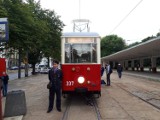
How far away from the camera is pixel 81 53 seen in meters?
13.2

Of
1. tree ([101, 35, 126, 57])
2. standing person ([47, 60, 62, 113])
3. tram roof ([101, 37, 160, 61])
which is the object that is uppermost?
tree ([101, 35, 126, 57])

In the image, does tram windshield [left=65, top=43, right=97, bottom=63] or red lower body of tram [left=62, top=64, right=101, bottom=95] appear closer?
red lower body of tram [left=62, top=64, right=101, bottom=95]

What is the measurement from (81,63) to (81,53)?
47cm

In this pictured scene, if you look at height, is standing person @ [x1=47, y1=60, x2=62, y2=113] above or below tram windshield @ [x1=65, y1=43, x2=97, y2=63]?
below

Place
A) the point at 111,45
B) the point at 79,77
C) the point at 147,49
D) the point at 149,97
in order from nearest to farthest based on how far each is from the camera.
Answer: the point at 79,77
the point at 149,97
the point at 147,49
the point at 111,45

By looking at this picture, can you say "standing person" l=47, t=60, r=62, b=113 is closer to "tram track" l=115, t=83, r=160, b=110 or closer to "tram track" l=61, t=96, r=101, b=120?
"tram track" l=61, t=96, r=101, b=120

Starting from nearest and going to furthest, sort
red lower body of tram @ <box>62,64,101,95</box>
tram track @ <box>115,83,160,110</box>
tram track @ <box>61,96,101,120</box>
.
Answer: tram track @ <box>61,96,101,120</box>
red lower body of tram @ <box>62,64,101,95</box>
tram track @ <box>115,83,160,110</box>

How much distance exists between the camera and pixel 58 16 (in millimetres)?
56625

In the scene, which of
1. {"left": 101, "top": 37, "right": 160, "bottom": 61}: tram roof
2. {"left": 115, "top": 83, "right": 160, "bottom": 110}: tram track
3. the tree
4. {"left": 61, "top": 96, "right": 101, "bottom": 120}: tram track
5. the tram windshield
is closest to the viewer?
{"left": 61, "top": 96, "right": 101, "bottom": 120}: tram track

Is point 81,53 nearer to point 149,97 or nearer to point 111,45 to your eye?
point 149,97

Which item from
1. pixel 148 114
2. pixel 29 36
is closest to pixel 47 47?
pixel 29 36

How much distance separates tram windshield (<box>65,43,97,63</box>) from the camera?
1315 centimetres

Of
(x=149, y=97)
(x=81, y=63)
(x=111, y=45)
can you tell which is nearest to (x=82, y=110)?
(x=81, y=63)

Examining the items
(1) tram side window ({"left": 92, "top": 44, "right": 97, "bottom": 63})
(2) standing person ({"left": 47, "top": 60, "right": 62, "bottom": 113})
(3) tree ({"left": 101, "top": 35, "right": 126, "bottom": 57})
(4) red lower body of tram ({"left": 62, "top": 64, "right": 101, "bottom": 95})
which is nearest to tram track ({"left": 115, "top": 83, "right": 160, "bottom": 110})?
(4) red lower body of tram ({"left": 62, "top": 64, "right": 101, "bottom": 95})
